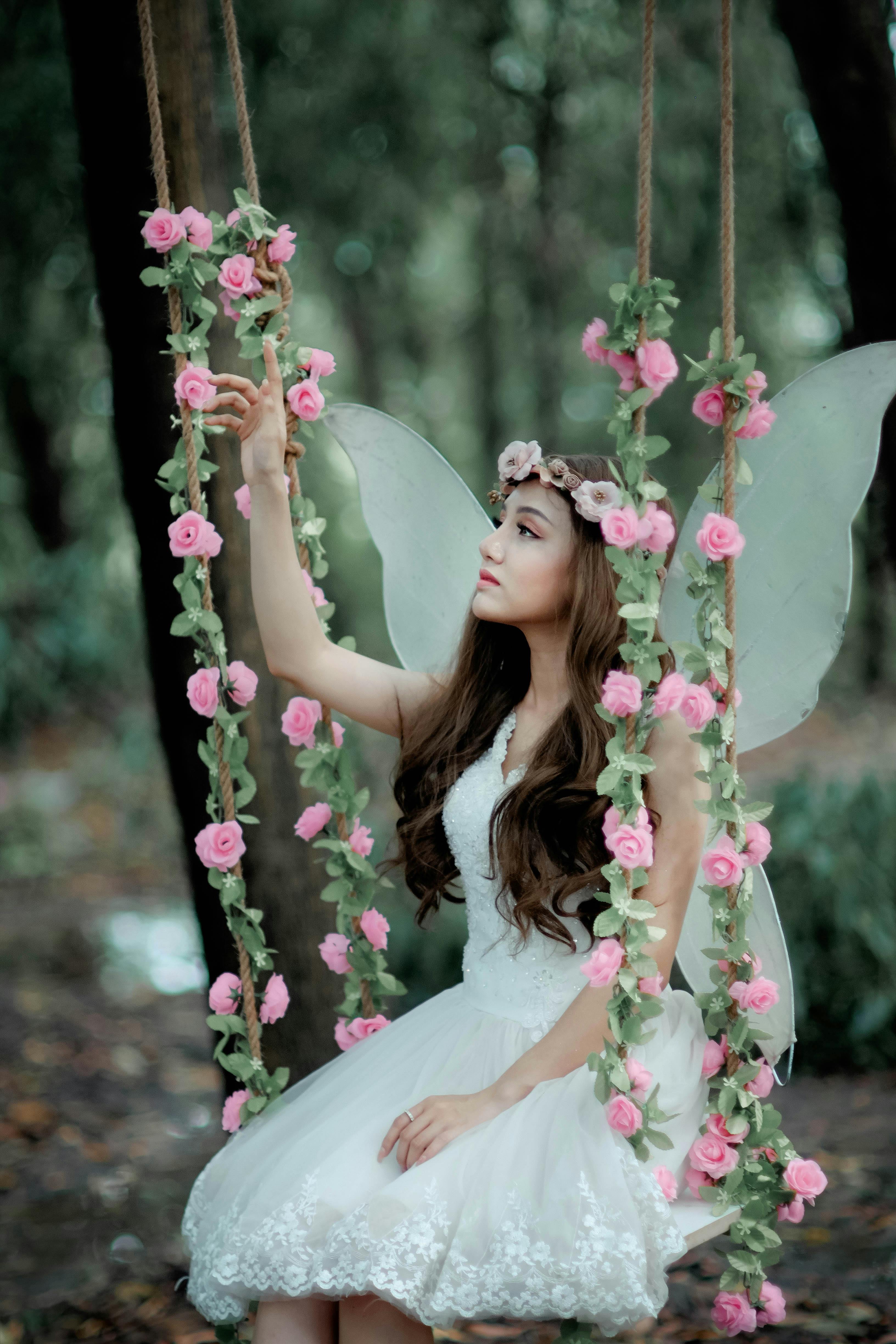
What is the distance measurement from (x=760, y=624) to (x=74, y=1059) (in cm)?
354

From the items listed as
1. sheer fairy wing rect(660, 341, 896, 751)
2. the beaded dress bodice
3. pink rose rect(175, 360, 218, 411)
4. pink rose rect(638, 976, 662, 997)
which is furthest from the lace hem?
pink rose rect(175, 360, 218, 411)

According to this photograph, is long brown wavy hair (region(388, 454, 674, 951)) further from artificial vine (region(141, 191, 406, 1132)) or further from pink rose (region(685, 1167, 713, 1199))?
pink rose (region(685, 1167, 713, 1199))

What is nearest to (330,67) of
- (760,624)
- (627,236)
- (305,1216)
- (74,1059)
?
(627,236)

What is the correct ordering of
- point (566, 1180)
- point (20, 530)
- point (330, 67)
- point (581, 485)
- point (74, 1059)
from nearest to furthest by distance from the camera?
1. point (566, 1180)
2. point (581, 485)
3. point (74, 1059)
4. point (330, 67)
5. point (20, 530)

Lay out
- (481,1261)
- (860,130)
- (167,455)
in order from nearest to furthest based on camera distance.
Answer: (481,1261)
(167,455)
(860,130)

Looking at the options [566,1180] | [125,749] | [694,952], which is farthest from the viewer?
[125,749]

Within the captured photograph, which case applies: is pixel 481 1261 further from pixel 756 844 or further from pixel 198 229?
pixel 198 229

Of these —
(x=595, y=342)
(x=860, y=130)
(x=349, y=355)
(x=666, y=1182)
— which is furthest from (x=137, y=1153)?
(x=349, y=355)

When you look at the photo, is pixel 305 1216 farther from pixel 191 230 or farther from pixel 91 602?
pixel 91 602

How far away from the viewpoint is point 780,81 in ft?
21.6

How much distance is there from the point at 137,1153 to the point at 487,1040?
2251 mm

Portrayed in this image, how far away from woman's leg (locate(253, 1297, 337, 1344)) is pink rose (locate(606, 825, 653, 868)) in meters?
0.76

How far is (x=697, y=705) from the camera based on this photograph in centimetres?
156

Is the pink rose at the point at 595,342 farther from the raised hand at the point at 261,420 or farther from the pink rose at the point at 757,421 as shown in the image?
the raised hand at the point at 261,420
